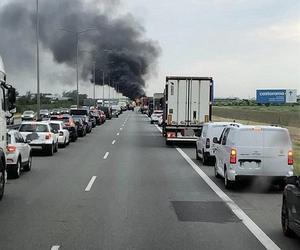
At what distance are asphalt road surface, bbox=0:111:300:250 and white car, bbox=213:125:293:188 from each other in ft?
1.62

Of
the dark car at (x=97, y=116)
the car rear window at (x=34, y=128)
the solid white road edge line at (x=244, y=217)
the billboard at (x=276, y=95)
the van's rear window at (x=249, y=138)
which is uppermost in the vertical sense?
the billboard at (x=276, y=95)

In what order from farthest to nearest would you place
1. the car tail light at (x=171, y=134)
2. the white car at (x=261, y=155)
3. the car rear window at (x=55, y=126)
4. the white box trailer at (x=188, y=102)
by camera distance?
the car tail light at (x=171, y=134) < the white box trailer at (x=188, y=102) < the car rear window at (x=55, y=126) < the white car at (x=261, y=155)

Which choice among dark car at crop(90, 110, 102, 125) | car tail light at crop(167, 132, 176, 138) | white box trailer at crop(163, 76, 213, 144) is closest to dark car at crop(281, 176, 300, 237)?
white box trailer at crop(163, 76, 213, 144)

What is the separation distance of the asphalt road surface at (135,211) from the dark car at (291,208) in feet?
0.62

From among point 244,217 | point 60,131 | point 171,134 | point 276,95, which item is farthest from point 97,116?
point 244,217

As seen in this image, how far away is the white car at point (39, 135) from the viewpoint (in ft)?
80.6

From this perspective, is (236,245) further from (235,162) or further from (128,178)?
(128,178)

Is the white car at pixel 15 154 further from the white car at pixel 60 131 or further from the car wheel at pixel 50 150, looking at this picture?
the white car at pixel 60 131

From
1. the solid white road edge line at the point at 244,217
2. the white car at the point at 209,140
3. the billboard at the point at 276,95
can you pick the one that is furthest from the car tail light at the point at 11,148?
the billboard at the point at 276,95

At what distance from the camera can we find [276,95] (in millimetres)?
59906

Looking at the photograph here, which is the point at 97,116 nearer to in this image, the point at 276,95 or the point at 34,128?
the point at 276,95

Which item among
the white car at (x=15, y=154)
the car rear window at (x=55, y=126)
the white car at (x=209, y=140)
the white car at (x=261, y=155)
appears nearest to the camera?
the white car at (x=261, y=155)

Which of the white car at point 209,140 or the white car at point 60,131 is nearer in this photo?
the white car at point 209,140

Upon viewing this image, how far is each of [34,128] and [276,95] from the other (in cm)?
3941
